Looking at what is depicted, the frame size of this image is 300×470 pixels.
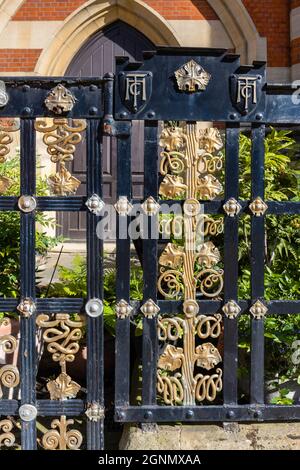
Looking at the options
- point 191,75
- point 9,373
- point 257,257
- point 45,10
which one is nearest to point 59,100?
point 191,75

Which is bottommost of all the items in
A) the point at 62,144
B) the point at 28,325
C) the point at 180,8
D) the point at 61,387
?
the point at 61,387

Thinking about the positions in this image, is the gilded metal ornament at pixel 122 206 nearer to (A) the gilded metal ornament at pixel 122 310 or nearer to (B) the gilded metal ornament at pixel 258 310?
(A) the gilded metal ornament at pixel 122 310

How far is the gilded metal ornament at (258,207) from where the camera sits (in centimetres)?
274

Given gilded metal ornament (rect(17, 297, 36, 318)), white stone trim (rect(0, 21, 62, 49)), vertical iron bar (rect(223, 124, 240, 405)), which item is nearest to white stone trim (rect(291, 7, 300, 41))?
white stone trim (rect(0, 21, 62, 49))

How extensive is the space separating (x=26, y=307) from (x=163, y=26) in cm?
630

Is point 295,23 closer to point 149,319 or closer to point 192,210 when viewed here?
point 192,210

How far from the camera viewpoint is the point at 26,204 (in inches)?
107

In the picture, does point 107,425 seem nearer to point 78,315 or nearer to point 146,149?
point 78,315

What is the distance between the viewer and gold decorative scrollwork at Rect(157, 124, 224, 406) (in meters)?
2.73

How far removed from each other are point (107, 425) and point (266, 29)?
6.29m

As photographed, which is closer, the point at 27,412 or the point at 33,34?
the point at 27,412

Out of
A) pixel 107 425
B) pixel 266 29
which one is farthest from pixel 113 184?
pixel 107 425

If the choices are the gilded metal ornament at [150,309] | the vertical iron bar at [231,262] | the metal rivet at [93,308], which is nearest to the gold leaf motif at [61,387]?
the metal rivet at [93,308]

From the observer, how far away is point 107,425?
11.7 ft
